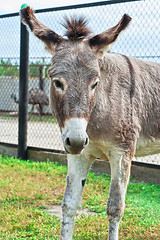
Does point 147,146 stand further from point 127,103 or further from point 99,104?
point 99,104

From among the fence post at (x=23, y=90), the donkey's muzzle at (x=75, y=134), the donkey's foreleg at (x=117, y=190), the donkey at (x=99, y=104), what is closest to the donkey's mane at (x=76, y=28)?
the donkey at (x=99, y=104)

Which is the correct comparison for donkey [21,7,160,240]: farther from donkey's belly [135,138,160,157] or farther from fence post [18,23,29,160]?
fence post [18,23,29,160]

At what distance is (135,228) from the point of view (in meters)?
3.34

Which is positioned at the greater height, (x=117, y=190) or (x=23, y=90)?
(x=23, y=90)

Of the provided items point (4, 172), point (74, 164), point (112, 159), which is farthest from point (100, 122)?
point (4, 172)

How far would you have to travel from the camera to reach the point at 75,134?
2043 mm

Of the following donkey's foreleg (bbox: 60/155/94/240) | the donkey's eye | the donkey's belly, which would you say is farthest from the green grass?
the donkey's eye

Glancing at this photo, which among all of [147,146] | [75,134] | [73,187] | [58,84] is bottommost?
[73,187]

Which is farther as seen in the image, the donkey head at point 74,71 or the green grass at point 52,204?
the green grass at point 52,204

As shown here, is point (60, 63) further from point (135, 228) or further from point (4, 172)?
point (4, 172)

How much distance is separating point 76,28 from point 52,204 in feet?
8.51

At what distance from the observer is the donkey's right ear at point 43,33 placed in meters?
2.46

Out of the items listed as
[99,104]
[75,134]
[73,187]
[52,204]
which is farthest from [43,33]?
[52,204]

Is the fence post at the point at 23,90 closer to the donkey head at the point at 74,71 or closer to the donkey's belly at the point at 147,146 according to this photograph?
the donkey's belly at the point at 147,146
